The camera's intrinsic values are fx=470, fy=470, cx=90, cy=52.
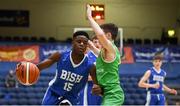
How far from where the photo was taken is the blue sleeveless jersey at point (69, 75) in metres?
5.59

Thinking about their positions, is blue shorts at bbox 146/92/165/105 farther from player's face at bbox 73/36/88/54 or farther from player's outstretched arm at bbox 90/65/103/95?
player's face at bbox 73/36/88/54

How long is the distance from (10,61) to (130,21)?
7593 millimetres

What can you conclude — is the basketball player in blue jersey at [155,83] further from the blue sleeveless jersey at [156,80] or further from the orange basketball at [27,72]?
the orange basketball at [27,72]

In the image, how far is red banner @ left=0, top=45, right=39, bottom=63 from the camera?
18.0 m

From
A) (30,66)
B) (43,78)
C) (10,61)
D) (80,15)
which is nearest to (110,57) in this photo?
(30,66)

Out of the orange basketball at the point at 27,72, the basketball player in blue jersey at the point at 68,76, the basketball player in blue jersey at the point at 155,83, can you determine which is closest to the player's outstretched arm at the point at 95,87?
the basketball player in blue jersey at the point at 68,76

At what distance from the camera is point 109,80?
545cm

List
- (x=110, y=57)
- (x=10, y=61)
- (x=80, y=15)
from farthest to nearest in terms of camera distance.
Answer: (x=80, y=15)
(x=10, y=61)
(x=110, y=57)

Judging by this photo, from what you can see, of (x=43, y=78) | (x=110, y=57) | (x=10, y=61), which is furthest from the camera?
(x=10, y=61)

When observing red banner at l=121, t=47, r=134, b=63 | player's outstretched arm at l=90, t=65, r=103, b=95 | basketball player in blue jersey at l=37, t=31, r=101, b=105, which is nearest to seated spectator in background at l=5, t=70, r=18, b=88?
red banner at l=121, t=47, r=134, b=63

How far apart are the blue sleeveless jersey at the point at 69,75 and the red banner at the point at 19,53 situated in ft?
40.3

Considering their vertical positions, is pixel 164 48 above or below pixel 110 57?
below

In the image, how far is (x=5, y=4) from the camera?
2305cm

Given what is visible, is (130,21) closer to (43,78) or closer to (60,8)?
(60,8)
